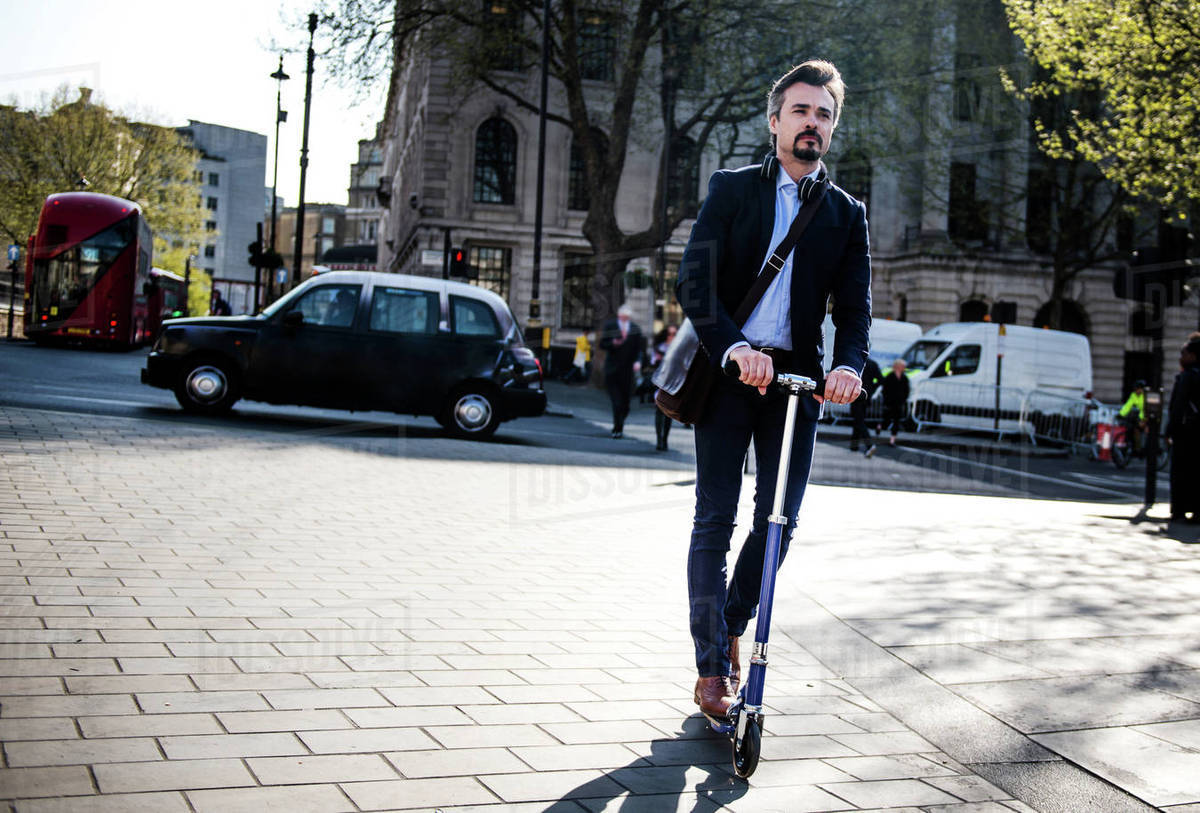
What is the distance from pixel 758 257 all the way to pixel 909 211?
41.1 meters

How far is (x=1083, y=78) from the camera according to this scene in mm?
20656

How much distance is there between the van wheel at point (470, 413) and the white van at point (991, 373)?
12.3 m

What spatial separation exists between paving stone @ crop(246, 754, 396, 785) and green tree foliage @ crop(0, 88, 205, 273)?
52778 mm

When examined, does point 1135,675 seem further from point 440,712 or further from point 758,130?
point 758,130

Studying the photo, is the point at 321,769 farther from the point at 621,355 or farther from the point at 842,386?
the point at 621,355

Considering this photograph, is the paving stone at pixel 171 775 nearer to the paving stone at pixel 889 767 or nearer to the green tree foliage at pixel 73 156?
the paving stone at pixel 889 767

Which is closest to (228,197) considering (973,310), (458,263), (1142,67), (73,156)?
(73,156)

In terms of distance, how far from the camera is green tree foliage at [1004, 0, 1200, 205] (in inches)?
675

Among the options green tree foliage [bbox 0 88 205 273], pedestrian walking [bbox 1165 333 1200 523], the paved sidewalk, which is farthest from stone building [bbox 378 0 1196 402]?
the paved sidewalk

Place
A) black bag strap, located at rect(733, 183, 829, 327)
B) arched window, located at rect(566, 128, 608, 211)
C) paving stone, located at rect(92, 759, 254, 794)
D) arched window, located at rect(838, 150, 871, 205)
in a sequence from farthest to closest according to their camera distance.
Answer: arched window, located at rect(566, 128, 608, 211) < arched window, located at rect(838, 150, 871, 205) < black bag strap, located at rect(733, 183, 829, 327) < paving stone, located at rect(92, 759, 254, 794)

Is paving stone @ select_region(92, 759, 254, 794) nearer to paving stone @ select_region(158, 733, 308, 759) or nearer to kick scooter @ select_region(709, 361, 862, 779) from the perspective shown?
paving stone @ select_region(158, 733, 308, 759)

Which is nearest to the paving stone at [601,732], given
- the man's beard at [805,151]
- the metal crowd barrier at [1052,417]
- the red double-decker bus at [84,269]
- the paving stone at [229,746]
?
the paving stone at [229,746]

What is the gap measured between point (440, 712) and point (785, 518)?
118 cm

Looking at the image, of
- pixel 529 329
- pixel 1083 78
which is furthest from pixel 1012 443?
pixel 529 329
